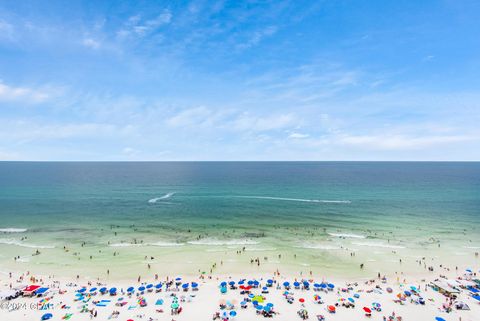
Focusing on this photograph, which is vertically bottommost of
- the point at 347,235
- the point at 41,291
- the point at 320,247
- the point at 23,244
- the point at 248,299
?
the point at 41,291

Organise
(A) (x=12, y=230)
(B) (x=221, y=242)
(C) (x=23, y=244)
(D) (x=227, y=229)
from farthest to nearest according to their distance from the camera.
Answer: (D) (x=227, y=229)
(A) (x=12, y=230)
(B) (x=221, y=242)
(C) (x=23, y=244)

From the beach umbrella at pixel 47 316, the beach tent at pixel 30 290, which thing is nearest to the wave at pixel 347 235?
the beach umbrella at pixel 47 316

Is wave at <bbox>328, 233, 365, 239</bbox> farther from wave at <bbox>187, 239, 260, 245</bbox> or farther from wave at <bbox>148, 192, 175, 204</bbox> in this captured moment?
wave at <bbox>148, 192, 175, 204</bbox>

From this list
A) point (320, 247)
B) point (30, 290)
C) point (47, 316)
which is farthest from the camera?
point (320, 247)

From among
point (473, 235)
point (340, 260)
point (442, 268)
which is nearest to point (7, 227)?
point (340, 260)

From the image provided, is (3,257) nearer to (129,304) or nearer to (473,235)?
(129,304)

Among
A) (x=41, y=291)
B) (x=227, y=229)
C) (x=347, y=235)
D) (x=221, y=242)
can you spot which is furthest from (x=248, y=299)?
(x=347, y=235)

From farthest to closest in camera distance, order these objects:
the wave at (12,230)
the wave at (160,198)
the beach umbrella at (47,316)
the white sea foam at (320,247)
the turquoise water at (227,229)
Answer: the wave at (160,198) < the wave at (12,230) < the white sea foam at (320,247) < the turquoise water at (227,229) < the beach umbrella at (47,316)

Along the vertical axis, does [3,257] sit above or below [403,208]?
below

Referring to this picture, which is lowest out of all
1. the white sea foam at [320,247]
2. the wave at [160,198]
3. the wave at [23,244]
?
the wave at [23,244]

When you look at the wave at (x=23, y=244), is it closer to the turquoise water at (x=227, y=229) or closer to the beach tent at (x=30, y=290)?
the turquoise water at (x=227, y=229)

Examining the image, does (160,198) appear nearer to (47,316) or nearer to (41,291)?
(41,291)
